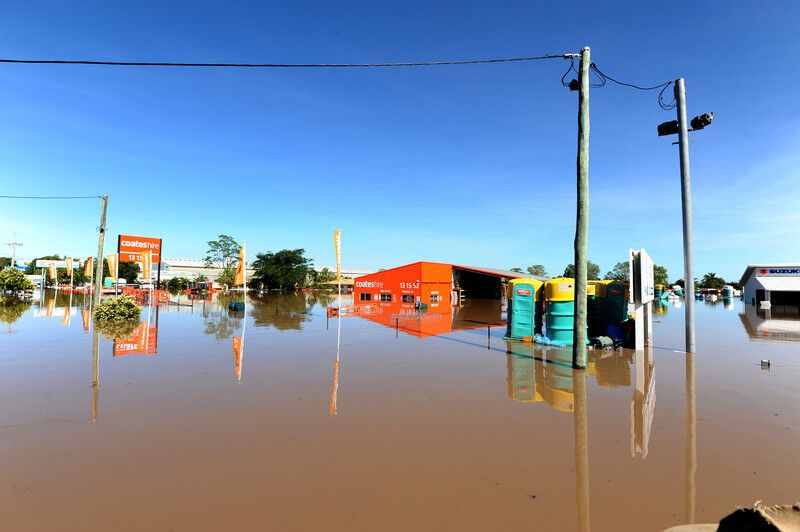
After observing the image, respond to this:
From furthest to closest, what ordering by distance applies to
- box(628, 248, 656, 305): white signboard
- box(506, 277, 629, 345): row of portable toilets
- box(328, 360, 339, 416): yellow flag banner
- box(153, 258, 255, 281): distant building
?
box(153, 258, 255, 281): distant building, box(506, 277, 629, 345): row of portable toilets, box(628, 248, 656, 305): white signboard, box(328, 360, 339, 416): yellow flag banner

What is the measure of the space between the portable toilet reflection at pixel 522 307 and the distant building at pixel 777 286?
33.8 m

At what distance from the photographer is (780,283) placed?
3794cm

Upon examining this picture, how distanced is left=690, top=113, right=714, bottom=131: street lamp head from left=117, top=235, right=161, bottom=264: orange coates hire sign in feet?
170

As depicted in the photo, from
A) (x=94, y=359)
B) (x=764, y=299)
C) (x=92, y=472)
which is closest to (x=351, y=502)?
(x=92, y=472)

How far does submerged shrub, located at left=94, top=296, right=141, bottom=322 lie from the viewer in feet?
68.9

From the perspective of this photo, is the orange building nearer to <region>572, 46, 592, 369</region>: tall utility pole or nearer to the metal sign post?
the metal sign post

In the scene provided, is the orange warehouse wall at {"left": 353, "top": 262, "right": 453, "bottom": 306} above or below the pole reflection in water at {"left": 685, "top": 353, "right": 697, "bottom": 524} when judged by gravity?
above

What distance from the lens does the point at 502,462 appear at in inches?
206

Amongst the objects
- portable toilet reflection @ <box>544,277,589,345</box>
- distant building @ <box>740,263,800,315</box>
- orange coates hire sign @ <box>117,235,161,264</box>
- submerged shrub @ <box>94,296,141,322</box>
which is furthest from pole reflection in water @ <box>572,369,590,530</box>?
orange coates hire sign @ <box>117,235,161,264</box>

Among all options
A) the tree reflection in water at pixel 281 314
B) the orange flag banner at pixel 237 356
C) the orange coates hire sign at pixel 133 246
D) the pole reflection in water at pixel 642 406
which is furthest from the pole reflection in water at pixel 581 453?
the orange coates hire sign at pixel 133 246

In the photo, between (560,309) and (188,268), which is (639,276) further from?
(188,268)

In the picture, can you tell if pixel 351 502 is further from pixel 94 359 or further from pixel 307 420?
pixel 94 359

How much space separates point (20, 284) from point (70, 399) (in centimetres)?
5177

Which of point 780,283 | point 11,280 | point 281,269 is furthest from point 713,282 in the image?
point 11,280
